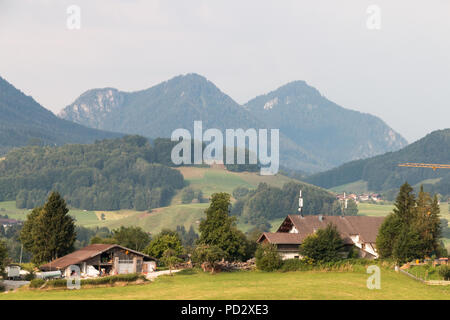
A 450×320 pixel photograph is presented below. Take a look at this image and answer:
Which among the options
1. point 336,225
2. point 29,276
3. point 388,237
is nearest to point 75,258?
point 29,276

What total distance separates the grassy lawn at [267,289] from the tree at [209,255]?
15.4ft

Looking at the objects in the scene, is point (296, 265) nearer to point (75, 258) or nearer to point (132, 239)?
point (75, 258)

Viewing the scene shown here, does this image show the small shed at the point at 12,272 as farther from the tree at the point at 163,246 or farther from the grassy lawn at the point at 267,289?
the tree at the point at 163,246

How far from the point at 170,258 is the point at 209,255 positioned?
7.68m

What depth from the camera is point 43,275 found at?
80.1 metres

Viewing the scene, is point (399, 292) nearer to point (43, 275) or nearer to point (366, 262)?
point (366, 262)

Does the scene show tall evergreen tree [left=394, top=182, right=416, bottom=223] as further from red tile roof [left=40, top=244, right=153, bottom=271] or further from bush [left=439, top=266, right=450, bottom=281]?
red tile roof [left=40, top=244, right=153, bottom=271]

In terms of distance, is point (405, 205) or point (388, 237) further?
point (405, 205)

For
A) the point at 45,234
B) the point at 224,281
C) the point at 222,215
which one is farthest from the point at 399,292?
the point at 45,234

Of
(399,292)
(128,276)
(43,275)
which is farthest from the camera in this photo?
(43,275)

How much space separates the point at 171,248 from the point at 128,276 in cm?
2611

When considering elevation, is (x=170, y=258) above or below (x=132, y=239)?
below

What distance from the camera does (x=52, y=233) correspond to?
9206 centimetres
